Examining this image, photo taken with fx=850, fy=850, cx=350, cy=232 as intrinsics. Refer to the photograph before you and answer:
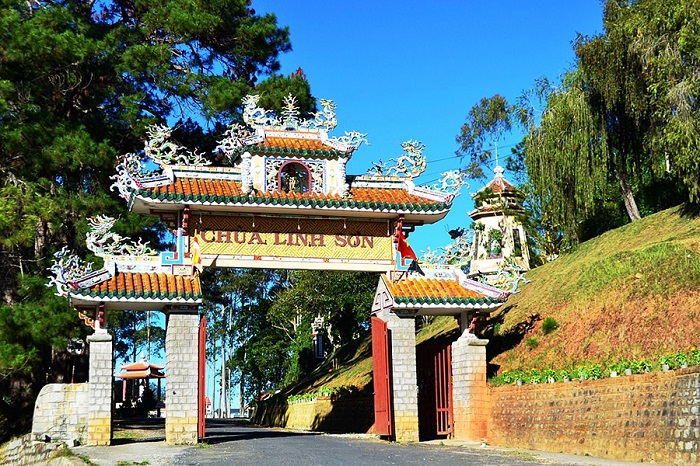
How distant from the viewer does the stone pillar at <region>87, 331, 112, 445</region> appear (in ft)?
57.3

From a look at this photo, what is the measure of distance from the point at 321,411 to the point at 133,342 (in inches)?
1807

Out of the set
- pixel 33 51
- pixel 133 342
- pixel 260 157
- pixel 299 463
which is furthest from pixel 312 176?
pixel 133 342

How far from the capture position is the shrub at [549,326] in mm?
20562

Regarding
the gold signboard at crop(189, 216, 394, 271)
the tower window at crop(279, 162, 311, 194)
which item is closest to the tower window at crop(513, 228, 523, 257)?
the gold signboard at crop(189, 216, 394, 271)

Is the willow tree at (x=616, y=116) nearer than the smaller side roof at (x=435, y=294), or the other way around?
the smaller side roof at (x=435, y=294)

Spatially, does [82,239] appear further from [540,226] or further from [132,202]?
[540,226]

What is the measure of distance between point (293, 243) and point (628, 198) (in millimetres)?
15510

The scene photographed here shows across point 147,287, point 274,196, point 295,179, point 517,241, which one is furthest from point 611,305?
point 517,241

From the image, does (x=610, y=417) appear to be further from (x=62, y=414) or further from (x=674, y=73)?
(x=674, y=73)

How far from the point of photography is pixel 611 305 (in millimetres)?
19734

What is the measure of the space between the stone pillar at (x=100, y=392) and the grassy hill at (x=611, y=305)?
7700 millimetres

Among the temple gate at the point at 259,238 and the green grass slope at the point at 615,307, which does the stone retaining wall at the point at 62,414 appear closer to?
the temple gate at the point at 259,238

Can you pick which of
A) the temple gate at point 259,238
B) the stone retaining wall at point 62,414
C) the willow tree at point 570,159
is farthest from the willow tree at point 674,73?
the stone retaining wall at point 62,414

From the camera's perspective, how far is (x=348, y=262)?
19469mm
